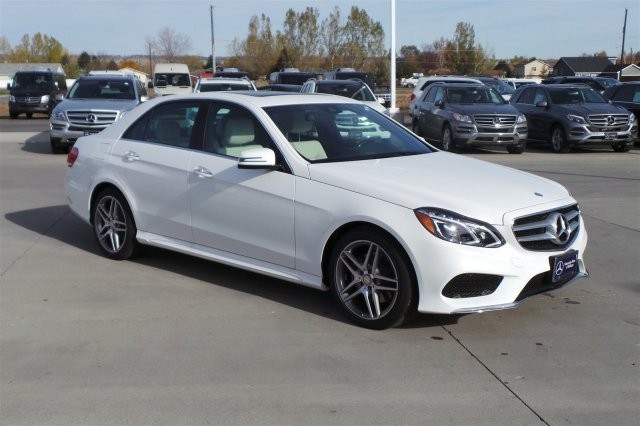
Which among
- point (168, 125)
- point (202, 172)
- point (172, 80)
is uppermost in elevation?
point (172, 80)

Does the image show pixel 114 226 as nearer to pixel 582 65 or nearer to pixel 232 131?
pixel 232 131

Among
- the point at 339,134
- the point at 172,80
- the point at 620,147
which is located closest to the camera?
the point at 339,134

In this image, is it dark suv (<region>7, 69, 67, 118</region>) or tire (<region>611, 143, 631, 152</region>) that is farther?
dark suv (<region>7, 69, 67, 118</region>)

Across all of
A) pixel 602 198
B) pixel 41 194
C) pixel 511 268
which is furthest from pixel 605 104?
pixel 511 268

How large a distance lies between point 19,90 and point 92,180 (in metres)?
26.6

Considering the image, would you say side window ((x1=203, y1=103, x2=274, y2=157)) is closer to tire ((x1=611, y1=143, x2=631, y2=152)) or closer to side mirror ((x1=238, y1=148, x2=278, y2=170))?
side mirror ((x1=238, y1=148, x2=278, y2=170))

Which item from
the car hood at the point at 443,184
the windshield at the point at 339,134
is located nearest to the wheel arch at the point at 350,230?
the car hood at the point at 443,184

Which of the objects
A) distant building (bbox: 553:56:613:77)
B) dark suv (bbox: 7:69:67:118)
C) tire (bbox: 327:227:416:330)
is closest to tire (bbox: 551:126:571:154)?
tire (bbox: 327:227:416:330)

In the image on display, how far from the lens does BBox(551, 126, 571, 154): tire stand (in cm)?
1772

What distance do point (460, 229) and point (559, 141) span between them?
45.9 ft

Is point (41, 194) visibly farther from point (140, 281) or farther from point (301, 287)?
point (301, 287)

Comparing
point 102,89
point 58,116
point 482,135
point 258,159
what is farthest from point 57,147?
point 258,159

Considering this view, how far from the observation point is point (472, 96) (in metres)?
Answer: 18.1

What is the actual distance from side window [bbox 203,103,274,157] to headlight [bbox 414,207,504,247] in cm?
162
